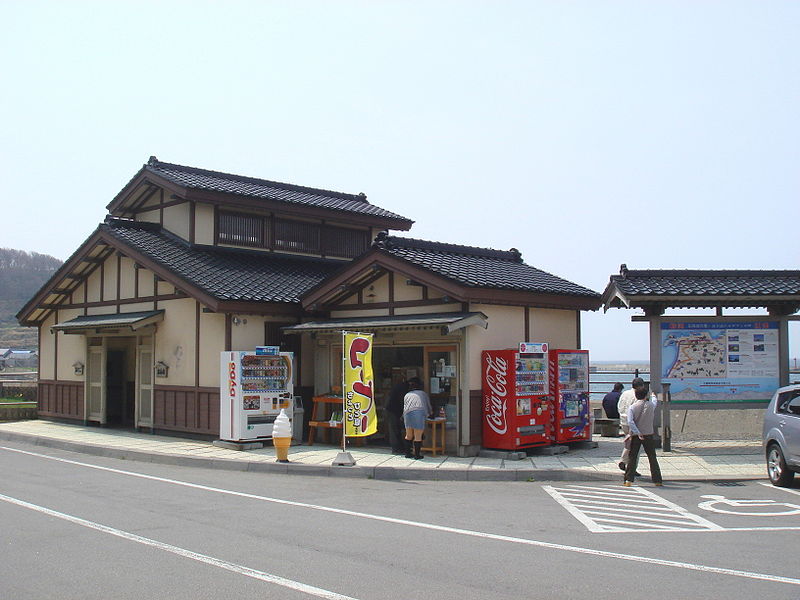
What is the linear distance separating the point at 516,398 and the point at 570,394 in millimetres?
2054

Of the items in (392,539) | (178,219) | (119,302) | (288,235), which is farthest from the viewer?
(288,235)

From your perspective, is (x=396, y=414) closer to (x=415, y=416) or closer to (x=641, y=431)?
(x=415, y=416)

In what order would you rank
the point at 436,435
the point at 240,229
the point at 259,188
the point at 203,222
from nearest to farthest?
1. the point at 436,435
2. the point at 203,222
3. the point at 240,229
4. the point at 259,188

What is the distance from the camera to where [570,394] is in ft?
54.2

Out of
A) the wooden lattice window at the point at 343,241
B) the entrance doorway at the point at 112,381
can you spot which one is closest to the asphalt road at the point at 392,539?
the entrance doorway at the point at 112,381

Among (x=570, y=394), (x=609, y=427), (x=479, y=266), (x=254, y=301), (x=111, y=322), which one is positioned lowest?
(x=609, y=427)

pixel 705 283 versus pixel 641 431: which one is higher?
pixel 705 283

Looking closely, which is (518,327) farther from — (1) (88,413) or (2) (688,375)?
(1) (88,413)

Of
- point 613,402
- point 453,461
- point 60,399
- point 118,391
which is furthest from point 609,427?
point 60,399

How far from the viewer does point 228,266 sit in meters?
20.2

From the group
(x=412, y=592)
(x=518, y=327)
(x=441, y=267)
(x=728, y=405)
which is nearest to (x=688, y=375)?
(x=728, y=405)

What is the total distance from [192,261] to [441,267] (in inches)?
290

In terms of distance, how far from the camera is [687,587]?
6.62 meters

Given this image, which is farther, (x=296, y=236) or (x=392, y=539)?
(x=296, y=236)
